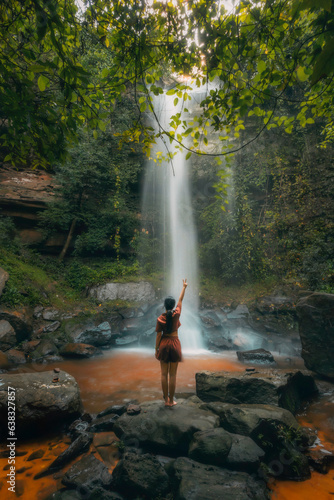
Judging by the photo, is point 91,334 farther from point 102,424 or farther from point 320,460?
point 320,460

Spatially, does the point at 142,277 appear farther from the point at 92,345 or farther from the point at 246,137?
the point at 246,137

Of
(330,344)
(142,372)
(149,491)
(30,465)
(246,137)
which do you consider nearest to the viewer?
(149,491)

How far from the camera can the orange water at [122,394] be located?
8.38 feet

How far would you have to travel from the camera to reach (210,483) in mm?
2428

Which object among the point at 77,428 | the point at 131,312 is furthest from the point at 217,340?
the point at 77,428

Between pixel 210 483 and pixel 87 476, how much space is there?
1.38 m

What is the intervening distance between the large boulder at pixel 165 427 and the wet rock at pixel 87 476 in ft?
1.82

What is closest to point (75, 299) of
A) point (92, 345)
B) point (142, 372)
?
point (92, 345)

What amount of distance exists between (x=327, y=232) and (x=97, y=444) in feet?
30.4

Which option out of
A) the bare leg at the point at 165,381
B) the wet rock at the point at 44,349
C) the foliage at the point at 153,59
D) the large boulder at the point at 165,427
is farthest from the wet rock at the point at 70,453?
the wet rock at the point at 44,349

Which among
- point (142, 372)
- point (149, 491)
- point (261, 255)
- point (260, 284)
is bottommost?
point (142, 372)

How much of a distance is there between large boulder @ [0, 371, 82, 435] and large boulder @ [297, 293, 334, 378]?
208 inches

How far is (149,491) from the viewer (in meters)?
2.43

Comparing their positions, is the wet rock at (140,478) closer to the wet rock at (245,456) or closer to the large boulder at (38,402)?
the wet rock at (245,456)
